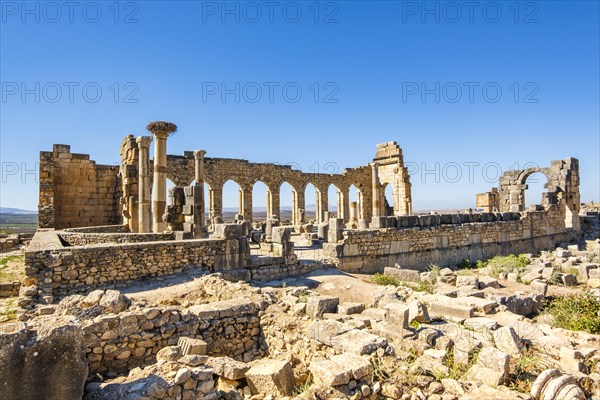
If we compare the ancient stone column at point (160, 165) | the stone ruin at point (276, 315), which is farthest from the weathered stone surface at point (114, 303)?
the ancient stone column at point (160, 165)

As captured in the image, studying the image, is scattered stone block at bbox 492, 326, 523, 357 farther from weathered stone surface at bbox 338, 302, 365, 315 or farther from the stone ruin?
weathered stone surface at bbox 338, 302, 365, 315

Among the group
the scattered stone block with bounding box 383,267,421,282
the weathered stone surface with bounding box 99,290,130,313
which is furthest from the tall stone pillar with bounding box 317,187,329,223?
the weathered stone surface with bounding box 99,290,130,313

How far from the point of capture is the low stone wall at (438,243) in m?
12.5

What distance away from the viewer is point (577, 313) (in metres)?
7.00

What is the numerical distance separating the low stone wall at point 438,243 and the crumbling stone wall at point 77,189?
13707mm

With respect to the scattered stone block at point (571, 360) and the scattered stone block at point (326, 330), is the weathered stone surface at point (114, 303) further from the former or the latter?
the scattered stone block at point (571, 360)

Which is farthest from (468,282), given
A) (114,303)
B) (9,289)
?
(9,289)

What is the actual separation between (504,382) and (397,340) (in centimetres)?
138

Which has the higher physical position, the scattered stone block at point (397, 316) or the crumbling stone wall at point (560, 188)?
the crumbling stone wall at point (560, 188)

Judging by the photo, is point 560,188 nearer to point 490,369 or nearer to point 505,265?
point 505,265

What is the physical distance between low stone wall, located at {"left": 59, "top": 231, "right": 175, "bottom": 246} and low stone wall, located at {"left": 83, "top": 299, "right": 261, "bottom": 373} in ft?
20.2

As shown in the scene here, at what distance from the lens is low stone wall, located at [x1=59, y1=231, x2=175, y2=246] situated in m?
11.2

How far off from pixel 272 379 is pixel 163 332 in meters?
2.21

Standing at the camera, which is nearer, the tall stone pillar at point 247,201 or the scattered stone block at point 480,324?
the scattered stone block at point 480,324
